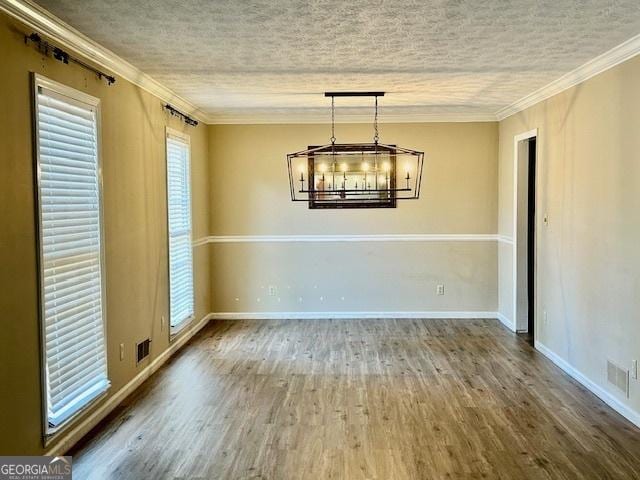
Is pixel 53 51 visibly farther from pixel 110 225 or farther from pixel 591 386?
pixel 591 386

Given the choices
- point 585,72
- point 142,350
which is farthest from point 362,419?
point 585,72

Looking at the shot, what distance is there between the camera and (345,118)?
6750mm

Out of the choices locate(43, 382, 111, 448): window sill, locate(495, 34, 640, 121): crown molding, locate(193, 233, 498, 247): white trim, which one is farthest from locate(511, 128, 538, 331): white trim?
locate(43, 382, 111, 448): window sill

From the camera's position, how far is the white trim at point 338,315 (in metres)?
6.91

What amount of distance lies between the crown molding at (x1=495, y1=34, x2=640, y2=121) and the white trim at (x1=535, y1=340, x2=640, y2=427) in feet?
7.91

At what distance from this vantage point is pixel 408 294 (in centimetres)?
696

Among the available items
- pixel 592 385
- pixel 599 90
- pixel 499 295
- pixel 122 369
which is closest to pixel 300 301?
pixel 499 295

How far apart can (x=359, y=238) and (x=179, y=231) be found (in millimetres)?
2360

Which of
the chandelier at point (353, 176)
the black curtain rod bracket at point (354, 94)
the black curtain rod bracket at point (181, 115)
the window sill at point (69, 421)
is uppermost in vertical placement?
the black curtain rod bracket at point (354, 94)

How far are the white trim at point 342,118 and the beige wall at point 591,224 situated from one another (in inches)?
48.9

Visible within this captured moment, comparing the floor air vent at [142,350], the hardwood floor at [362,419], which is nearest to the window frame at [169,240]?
the hardwood floor at [362,419]

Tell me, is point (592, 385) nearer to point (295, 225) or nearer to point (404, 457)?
point (404, 457)

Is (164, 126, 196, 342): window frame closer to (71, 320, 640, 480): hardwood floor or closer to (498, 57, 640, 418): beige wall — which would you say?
(71, 320, 640, 480): hardwood floor

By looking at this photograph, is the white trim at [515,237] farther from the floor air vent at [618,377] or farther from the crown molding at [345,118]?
the floor air vent at [618,377]
